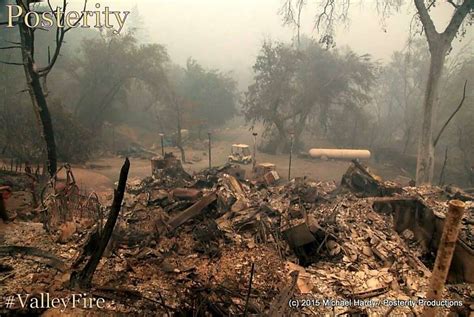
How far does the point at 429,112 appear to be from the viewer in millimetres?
12500

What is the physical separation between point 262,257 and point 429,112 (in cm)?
1138

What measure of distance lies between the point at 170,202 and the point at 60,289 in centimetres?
347

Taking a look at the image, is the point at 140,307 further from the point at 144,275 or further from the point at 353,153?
the point at 353,153

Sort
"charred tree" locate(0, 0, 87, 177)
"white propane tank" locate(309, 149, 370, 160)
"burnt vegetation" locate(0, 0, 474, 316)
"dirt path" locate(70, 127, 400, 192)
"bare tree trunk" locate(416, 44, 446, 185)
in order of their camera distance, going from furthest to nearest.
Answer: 1. "white propane tank" locate(309, 149, 370, 160)
2. "dirt path" locate(70, 127, 400, 192)
3. "bare tree trunk" locate(416, 44, 446, 185)
4. "charred tree" locate(0, 0, 87, 177)
5. "burnt vegetation" locate(0, 0, 474, 316)

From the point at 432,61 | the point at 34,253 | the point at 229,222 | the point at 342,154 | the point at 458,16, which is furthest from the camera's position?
the point at 342,154

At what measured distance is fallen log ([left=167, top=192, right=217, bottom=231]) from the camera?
5621 millimetres

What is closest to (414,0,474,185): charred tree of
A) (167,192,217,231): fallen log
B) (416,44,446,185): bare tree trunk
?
(416,44,446,185): bare tree trunk

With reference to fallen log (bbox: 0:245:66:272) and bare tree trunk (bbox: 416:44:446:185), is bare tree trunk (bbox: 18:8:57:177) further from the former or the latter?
bare tree trunk (bbox: 416:44:446:185)

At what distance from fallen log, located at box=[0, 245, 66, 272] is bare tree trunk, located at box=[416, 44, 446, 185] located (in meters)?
13.7

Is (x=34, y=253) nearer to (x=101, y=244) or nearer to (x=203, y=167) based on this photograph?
(x=101, y=244)

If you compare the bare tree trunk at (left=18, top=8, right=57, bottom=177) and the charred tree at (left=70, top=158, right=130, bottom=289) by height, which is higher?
the bare tree trunk at (left=18, top=8, right=57, bottom=177)

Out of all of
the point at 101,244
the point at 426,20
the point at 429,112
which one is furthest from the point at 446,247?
the point at 426,20

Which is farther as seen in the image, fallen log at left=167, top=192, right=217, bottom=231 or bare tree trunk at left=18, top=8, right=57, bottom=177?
bare tree trunk at left=18, top=8, right=57, bottom=177

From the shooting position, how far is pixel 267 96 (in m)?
24.6
